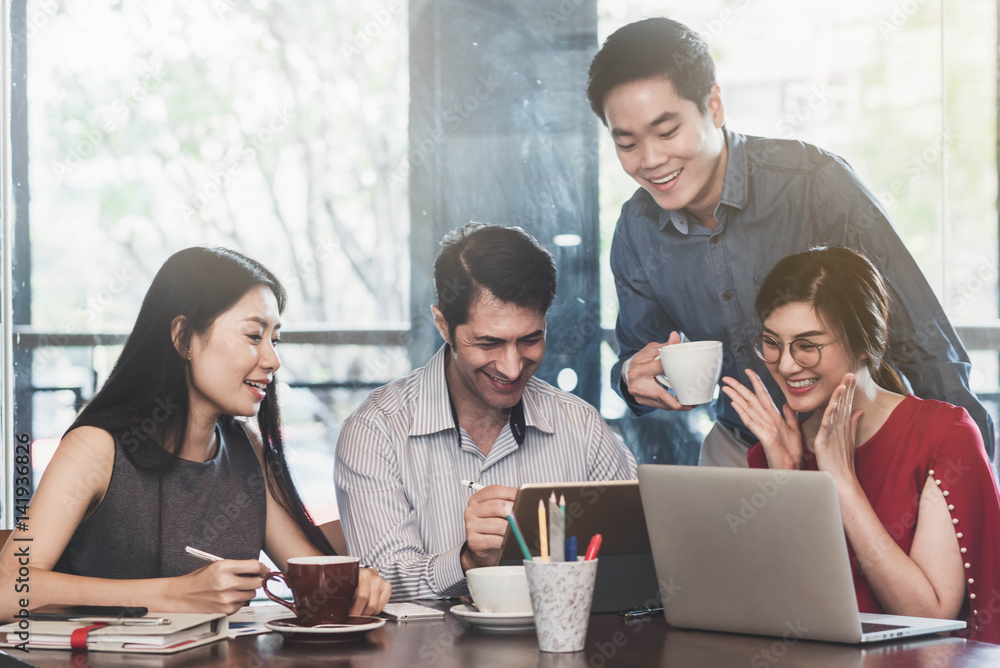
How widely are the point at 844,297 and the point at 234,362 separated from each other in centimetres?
113

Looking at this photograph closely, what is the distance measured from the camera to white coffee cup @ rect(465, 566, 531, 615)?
1.18 m

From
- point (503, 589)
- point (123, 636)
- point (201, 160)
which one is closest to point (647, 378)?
point (503, 589)

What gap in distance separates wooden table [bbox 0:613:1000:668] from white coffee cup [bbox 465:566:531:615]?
0.11 ft

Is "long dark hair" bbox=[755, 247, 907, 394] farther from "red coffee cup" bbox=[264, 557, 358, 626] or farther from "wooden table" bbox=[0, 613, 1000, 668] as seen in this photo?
"red coffee cup" bbox=[264, 557, 358, 626]

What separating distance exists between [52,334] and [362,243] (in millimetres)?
1051

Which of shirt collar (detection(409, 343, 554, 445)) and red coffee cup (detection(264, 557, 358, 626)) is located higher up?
shirt collar (detection(409, 343, 554, 445))

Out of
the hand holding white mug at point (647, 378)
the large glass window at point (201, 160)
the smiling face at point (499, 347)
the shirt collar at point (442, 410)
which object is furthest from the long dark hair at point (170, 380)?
the large glass window at point (201, 160)

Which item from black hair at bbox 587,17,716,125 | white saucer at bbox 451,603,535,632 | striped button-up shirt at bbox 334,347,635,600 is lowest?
white saucer at bbox 451,603,535,632

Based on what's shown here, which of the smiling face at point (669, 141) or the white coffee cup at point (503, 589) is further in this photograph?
the smiling face at point (669, 141)

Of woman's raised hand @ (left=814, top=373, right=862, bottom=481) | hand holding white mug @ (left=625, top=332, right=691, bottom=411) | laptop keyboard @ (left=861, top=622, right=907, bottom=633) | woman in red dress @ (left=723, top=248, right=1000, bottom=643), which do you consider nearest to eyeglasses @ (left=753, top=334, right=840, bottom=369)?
woman in red dress @ (left=723, top=248, right=1000, bottom=643)

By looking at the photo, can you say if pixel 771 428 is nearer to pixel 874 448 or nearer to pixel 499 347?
pixel 874 448

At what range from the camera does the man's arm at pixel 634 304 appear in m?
2.45

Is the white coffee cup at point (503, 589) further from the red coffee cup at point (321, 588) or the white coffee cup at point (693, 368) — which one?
the white coffee cup at point (693, 368)

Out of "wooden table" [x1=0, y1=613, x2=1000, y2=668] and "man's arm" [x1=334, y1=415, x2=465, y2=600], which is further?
"man's arm" [x1=334, y1=415, x2=465, y2=600]
